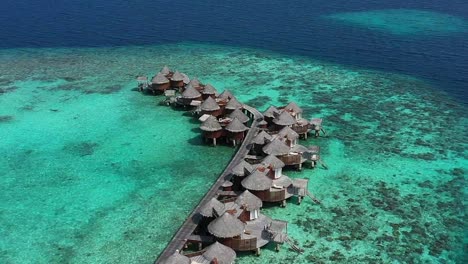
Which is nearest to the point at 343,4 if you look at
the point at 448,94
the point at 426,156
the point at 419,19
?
the point at 419,19

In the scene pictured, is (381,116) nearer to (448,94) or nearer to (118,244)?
(448,94)

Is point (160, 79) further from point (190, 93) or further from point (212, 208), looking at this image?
point (212, 208)

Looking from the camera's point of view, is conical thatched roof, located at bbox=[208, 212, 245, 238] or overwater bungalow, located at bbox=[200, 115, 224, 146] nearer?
conical thatched roof, located at bbox=[208, 212, 245, 238]

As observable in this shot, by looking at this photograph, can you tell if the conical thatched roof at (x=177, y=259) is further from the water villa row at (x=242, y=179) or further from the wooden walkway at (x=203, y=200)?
the wooden walkway at (x=203, y=200)

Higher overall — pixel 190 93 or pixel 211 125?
pixel 190 93

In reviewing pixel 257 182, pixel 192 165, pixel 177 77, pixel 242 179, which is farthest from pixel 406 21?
pixel 257 182

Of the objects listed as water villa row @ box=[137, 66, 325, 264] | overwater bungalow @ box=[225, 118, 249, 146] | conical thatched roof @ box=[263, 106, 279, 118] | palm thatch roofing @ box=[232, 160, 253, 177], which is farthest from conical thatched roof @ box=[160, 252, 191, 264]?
conical thatched roof @ box=[263, 106, 279, 118]

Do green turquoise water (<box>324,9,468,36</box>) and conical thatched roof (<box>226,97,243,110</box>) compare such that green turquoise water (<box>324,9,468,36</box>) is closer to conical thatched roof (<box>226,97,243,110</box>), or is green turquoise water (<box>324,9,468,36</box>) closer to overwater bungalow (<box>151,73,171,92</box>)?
overwater bungalow (<box>151,73,171,92</box>)
